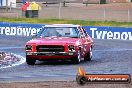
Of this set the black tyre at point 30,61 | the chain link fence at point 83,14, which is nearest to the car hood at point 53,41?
the black tyre at point 30,61

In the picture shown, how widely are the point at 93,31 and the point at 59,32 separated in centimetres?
1523

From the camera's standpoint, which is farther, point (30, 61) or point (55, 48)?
point (30, 61)

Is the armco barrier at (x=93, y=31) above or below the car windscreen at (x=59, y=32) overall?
below

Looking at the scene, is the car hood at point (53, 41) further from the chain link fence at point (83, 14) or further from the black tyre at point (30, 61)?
the chain link fence at point (83, 14)

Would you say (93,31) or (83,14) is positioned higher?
(93,31)

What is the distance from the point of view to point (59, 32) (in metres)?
21.7

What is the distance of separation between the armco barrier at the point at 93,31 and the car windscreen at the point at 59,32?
1378cm

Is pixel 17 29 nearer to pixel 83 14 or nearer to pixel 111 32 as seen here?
pixel 111 32

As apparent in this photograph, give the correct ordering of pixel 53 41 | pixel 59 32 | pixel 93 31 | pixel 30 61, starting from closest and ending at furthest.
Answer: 1. pixel 53 41
2. pixel 30 61
3. pixel 59 32
4. pixel 93 31

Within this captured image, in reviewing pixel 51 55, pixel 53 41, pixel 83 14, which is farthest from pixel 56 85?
pixel 83 14

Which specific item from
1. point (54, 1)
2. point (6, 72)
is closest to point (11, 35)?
point (6, 72)

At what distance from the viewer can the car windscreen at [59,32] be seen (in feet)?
70.9

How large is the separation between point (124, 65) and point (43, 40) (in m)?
2.70

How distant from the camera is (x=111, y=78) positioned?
11.9 m
